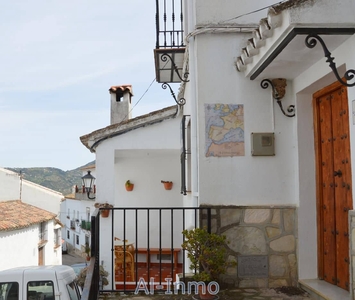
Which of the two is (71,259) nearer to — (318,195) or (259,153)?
(259,153)

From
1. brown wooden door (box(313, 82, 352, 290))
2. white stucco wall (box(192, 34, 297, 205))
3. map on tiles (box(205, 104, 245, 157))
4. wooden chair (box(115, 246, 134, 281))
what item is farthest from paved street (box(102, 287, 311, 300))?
wooden chair (box(115, 246, 134, 281))

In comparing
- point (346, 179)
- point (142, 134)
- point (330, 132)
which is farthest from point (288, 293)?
point (142, 134)

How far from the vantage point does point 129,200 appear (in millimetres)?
10820

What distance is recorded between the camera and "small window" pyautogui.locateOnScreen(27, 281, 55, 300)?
312 inches

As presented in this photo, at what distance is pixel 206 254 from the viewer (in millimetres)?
4105

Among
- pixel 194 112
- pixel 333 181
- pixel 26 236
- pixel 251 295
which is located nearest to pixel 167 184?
pixel 194 112

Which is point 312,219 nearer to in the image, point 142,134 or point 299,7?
point 299,7

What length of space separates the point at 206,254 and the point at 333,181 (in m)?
1.39

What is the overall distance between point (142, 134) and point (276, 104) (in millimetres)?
4217

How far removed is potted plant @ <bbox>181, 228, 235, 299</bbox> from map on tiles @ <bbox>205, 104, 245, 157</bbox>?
2.90ft

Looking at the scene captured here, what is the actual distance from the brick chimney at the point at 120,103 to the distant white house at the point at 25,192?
461 inches

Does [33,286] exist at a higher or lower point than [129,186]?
lower

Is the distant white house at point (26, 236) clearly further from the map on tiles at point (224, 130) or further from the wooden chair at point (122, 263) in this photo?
the map on tiles at point (224, 130)

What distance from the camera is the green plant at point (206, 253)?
4082 millimetres
